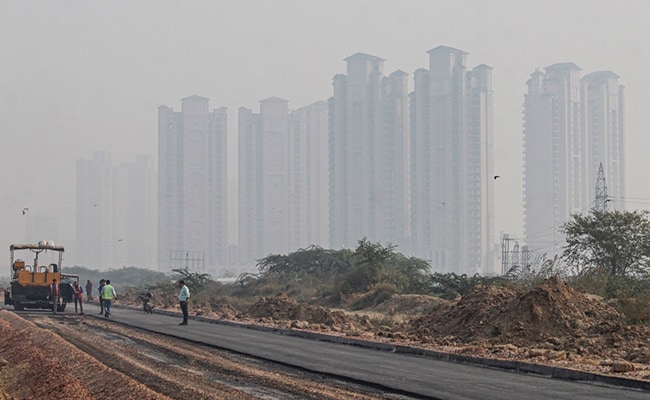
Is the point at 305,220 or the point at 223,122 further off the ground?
the point at 223,122

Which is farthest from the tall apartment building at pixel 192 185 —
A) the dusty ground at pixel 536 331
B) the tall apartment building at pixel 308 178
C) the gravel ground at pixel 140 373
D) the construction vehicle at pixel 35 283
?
the gravel ground at pixel 140 373

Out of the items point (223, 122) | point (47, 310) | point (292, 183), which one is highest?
point (223, 122)

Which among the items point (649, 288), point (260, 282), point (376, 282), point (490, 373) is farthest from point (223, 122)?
point (490, 373)

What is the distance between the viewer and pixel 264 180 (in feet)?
604

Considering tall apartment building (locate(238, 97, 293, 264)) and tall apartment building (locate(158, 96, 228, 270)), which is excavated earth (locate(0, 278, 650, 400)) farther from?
tall apartment building (locate(158, 96, 228, 270))

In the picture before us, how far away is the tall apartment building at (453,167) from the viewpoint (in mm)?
150250

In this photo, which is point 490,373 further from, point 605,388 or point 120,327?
point 120,327

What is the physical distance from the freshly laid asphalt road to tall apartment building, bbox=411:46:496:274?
4787 inches

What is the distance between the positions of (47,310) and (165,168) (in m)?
144

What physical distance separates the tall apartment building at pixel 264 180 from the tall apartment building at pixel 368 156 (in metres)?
15.7

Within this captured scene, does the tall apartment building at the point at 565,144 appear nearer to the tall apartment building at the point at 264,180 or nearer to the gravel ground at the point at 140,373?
the tall apartment building at the point at 264,180

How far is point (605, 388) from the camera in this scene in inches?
610

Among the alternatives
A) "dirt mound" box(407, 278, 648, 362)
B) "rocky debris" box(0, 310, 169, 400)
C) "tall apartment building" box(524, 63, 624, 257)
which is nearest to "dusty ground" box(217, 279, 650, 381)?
"dirt mound" box(407, 278, 648, 362)

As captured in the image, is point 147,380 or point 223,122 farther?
point 223,122
